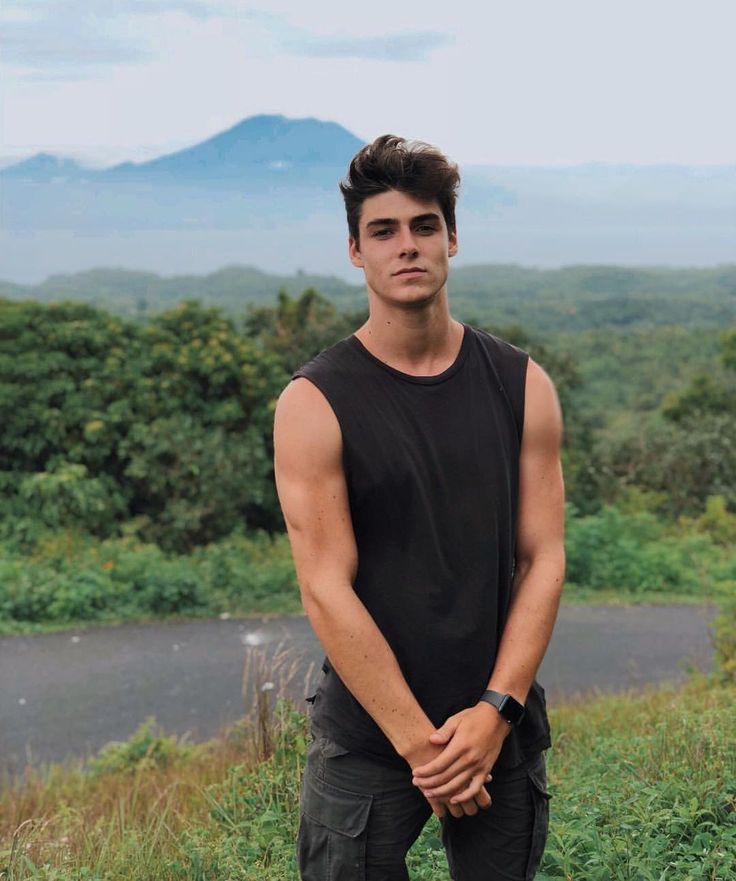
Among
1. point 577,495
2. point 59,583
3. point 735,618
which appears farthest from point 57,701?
point 577,495

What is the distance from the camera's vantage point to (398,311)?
2326 millimetres

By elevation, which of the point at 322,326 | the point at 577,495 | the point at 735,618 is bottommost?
the point at 577,495

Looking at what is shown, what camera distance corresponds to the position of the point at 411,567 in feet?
7.43

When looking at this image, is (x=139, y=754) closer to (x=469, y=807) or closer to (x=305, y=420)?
(x=469, y=807)

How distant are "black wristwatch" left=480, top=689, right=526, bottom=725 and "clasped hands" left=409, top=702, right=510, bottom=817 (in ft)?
0.04

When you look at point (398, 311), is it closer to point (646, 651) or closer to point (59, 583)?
point (646, 651)

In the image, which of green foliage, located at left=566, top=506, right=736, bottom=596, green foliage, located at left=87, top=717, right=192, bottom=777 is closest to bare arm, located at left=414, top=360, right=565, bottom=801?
green foliage, located at left=87, top=717, right=192, bottom=777

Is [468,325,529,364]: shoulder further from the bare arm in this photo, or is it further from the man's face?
the man's face

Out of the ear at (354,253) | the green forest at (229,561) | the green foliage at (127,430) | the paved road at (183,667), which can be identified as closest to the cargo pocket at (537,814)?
the green forest at (229,561)

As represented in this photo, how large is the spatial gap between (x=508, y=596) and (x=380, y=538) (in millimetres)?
335

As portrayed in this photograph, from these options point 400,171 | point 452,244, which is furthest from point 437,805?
point 400,171

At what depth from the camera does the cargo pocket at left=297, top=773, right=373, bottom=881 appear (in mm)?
2279

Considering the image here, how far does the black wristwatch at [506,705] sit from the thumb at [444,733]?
0.29 feet

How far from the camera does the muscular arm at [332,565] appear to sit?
2.19 m
